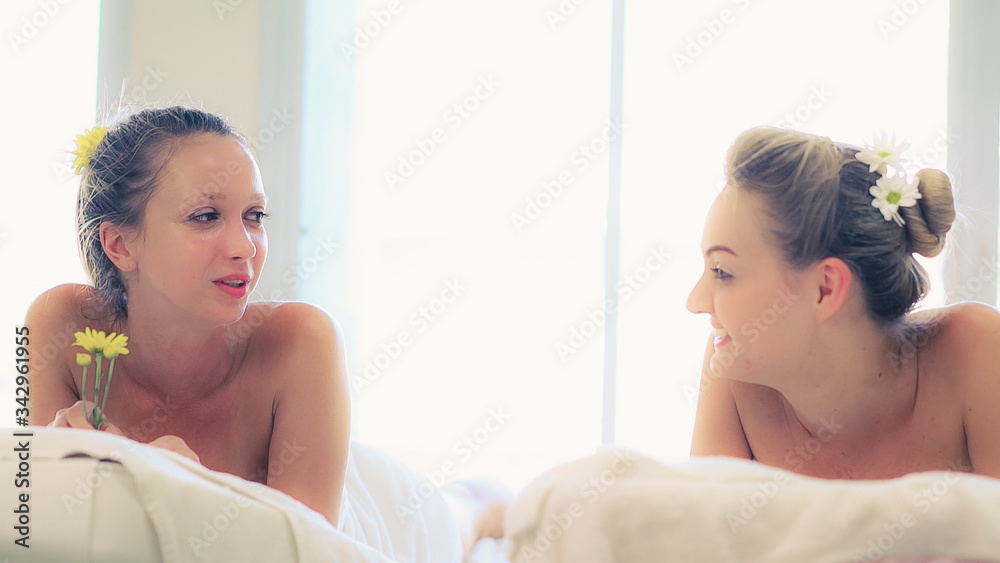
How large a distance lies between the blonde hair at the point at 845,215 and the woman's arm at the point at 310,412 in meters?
0.70

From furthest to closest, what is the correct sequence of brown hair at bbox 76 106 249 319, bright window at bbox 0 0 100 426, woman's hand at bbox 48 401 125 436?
1. bright window at bbox 0 0 100 426
2. brown hair at bbox 76 106 249 319
3. woman's hand at bbox 48 401 125 436

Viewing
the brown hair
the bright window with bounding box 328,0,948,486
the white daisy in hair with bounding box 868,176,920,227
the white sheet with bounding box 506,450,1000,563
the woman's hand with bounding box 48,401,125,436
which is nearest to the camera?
the white sheet with bounding box 506,450,1000,563

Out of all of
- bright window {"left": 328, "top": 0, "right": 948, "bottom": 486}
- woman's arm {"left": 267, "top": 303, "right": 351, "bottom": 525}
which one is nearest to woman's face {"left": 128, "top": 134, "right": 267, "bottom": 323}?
woman's arm {"left": 267, "top": 303, "right": 351, "bottom": 525}

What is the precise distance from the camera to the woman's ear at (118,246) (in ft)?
4.46

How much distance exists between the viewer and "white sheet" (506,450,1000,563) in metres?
0.65

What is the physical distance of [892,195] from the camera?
1077mm

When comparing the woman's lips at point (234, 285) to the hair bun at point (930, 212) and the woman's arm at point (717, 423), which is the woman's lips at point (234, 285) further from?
the hair bun at point (930, 212)

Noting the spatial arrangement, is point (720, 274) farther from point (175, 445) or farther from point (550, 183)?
point (550, 183)

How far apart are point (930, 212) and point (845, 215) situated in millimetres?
133

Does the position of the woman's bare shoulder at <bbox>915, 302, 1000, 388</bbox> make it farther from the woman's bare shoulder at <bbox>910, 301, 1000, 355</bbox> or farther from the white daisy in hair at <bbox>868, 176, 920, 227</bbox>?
the white daisy in hair at <bbox>868, 176, 920, 227</bbox>

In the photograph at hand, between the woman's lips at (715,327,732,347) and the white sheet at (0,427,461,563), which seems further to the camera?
the woman's lips at (715,327,732,347)

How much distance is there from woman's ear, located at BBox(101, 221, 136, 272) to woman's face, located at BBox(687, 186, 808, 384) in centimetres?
92

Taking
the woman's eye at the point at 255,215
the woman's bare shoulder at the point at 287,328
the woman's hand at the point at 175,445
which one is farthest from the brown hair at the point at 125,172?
the woman's hand at the point at 175,445

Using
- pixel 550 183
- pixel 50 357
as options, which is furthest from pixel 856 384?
pixel 550 183
